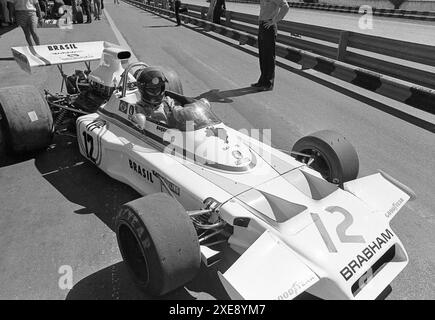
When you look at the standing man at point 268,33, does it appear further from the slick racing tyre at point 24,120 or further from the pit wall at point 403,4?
the pit wall at point 403,4

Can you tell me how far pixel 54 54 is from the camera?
20.5 ft

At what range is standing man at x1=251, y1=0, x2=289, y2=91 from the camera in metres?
8.41

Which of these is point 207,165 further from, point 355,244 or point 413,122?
point 413,122

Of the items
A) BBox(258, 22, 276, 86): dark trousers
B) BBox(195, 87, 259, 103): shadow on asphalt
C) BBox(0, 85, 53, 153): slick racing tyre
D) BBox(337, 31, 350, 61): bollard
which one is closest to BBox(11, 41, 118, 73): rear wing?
BBox(0, 85, 53, 153): slick racing tyre

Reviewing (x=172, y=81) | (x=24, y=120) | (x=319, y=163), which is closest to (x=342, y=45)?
(x=172, y=81)

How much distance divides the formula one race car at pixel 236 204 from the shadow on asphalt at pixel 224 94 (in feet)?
10.4

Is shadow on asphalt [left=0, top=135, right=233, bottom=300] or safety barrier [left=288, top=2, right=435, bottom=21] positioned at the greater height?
safety barrier [left=288, top=2, right=435, bottom=21]

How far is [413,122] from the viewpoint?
714 centimetres

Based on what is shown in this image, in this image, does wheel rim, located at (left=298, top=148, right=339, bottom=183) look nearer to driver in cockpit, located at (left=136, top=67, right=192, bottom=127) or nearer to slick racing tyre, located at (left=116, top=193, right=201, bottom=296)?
driver in cockpit, located at (left=136, top=67, right=192, bottom=127)

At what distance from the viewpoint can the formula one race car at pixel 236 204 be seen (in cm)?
277

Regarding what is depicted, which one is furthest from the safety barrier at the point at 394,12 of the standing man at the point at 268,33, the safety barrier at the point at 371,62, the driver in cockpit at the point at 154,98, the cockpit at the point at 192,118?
the cockpit at the point at 192,118

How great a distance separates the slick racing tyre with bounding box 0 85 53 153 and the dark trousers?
17.0ft

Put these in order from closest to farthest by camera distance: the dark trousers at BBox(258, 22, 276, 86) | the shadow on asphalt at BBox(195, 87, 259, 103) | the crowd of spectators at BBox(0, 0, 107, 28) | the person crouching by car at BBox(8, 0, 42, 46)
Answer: the shadow on asphalt at BBox(195, 87, 259, 103), the dark trousers at BBox(258, 22, 276, 86), the person crouching by car at BBox(8, 0, 42, 46), the crowd of spectators at BBox(0, 0, 107, 28)
